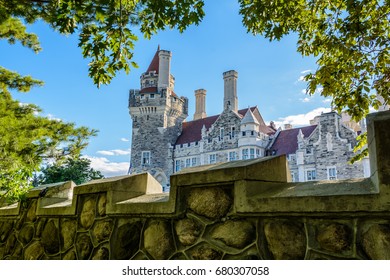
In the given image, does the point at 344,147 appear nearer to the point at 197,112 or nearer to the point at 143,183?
the point at 197,112

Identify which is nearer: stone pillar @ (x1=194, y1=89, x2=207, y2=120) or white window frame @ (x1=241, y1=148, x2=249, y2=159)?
white window frame @ (x1=241, y1=148, x2=249, y2=159)

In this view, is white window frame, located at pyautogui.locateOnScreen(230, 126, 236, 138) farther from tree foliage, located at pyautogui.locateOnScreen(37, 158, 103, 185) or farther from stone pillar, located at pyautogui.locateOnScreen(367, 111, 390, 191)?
stone pillar, located at pyautogui.locateOnScreen(367, 111, 390, 191)

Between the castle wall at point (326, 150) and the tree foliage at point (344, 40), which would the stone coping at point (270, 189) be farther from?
the castle wall at point (326, 150)

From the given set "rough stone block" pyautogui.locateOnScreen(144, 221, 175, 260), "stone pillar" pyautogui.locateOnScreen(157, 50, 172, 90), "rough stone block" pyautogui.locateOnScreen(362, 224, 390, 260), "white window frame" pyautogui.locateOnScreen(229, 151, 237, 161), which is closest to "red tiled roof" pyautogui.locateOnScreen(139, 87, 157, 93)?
"stone pillar" pyautogui.locateOnScreen(157, 50, 172, 90)

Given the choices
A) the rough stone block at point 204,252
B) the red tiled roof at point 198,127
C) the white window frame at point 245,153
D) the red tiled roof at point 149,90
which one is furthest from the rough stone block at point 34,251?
the red tiled roof at point 149,90

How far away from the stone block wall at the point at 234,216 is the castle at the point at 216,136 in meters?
26.9

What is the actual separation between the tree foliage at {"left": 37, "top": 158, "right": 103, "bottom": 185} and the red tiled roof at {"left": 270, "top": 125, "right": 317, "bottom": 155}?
18.0 m

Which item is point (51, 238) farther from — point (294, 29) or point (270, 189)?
point (294, 29)

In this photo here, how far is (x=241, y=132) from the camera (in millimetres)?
32969

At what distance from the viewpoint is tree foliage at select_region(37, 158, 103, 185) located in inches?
1086

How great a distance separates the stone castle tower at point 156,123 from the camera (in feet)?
122

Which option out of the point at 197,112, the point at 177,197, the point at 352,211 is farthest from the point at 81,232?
the point at 197,112

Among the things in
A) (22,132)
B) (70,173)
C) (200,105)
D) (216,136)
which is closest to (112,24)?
(22,132)

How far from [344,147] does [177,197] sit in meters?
28.9
